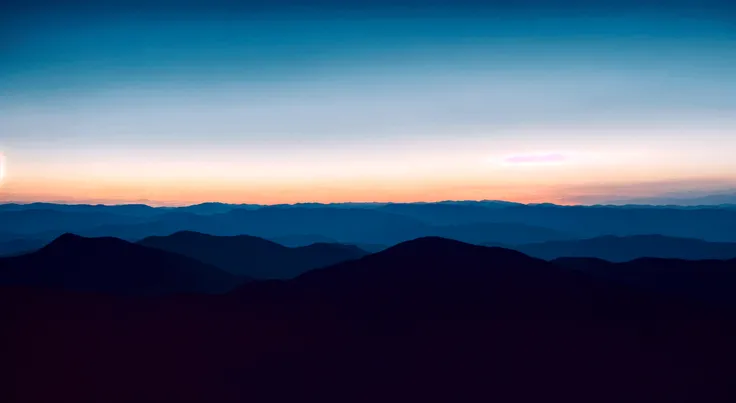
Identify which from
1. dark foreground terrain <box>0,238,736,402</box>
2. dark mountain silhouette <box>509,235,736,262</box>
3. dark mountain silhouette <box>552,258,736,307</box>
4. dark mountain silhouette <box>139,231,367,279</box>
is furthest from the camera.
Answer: dark mountain silhouette <box>509,235,736,262</box>

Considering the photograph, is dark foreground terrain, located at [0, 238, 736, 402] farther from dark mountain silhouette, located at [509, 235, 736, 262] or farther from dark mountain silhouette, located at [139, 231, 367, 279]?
dark mountain silhouette, located at [509, 235, 736, 262]

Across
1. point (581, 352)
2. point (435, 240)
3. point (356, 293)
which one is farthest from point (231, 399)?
point (435, 240)

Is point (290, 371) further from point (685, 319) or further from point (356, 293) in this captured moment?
point (685, 319)

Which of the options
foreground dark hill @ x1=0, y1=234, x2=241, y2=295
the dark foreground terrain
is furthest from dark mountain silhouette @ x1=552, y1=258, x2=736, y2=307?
foreground dark hill @ x1=0, y1=234, x2=241, y2=295

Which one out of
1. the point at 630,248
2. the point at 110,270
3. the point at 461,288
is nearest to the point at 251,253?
the point at 110,270

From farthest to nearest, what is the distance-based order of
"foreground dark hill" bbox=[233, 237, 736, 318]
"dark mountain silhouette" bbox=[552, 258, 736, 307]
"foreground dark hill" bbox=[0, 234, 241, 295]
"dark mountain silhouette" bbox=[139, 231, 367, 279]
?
1. "dark mountain silhouette" bbox=[139, 231, 367, 279]
2. "foreground dark hill" bbox=[0, 234, 241, 295]
3. "dark mountain silhouette" bbox=[552, 258, 736, 307]
4. "foreground dark hill" bbox=[233, 237, 736, 318]

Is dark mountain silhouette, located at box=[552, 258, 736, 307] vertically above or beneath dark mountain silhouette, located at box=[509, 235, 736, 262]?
above
